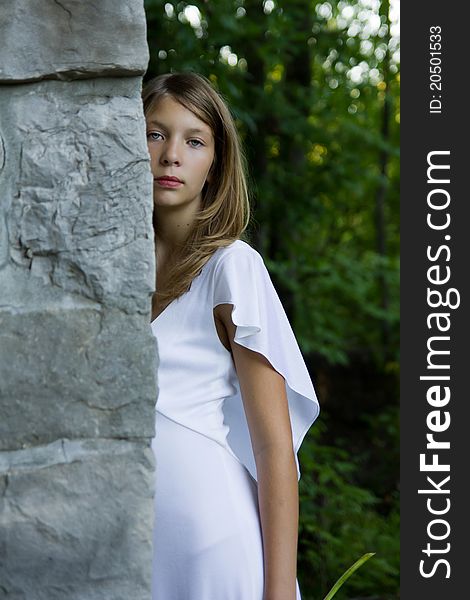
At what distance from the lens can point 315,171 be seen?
5512mm

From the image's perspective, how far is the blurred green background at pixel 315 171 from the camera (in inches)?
148

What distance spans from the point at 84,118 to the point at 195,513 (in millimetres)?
745

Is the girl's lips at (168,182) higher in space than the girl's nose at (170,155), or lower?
lower

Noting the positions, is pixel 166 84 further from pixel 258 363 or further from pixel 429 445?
pixel 429 445

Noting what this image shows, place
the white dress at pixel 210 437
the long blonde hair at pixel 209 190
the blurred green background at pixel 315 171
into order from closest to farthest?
1. the white dress at pixel 210 437
2. the long blonde hair at pixel 209 190
3. the blurred green background at pixel 315 171

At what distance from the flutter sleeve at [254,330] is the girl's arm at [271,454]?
1.0 inches

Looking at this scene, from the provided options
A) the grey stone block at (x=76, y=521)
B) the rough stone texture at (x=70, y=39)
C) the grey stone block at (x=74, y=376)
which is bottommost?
the grey stone block at (x=76, y=521)

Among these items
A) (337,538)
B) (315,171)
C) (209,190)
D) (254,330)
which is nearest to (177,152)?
(209,190)

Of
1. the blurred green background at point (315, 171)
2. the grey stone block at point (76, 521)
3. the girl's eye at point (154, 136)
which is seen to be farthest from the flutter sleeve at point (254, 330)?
the blurred green background at point (315, 171)

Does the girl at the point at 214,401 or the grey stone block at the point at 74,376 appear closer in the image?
the grey stone block at the point at 74,376

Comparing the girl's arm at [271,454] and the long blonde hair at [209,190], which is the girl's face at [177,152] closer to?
the long blonde hair at [209,190]

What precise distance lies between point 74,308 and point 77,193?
0.18 metres

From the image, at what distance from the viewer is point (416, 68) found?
318 cm

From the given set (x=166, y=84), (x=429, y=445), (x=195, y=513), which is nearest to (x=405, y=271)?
(x=429, y=445)
